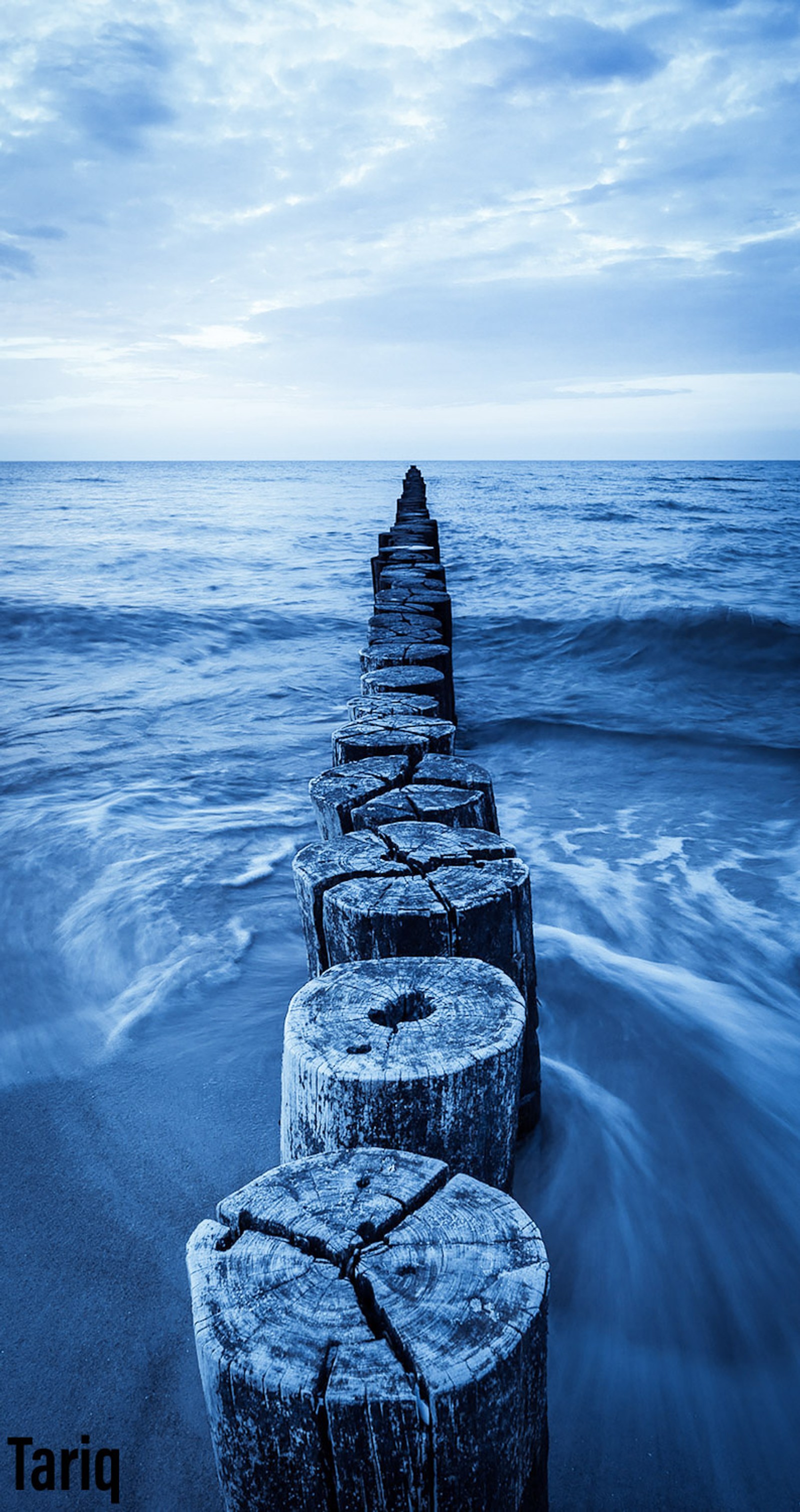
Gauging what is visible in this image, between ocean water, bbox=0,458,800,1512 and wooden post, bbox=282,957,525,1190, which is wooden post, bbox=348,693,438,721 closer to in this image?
ocean water, bbox=0,458,800,1512

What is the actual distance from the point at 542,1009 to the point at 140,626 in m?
10.1

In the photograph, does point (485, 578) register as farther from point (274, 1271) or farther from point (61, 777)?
point (274, 1271)

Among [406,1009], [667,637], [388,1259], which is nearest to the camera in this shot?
[388,1259]

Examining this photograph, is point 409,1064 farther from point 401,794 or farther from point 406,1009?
point 401,794

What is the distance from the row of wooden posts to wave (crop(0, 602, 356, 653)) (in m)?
10.5

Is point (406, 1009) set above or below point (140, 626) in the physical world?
above

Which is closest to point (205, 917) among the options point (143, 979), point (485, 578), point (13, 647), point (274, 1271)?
point (143, 979)

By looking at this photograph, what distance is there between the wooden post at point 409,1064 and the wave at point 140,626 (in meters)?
10.4

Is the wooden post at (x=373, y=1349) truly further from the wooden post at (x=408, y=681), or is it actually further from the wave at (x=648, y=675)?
the wave at (x=648, y=675)

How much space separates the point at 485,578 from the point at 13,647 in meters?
8.14

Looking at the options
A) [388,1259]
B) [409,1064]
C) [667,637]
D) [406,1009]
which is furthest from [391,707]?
[667,637]

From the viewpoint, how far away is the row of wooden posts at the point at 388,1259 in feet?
2.95

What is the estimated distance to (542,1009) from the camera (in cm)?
350

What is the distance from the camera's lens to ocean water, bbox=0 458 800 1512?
192cm
